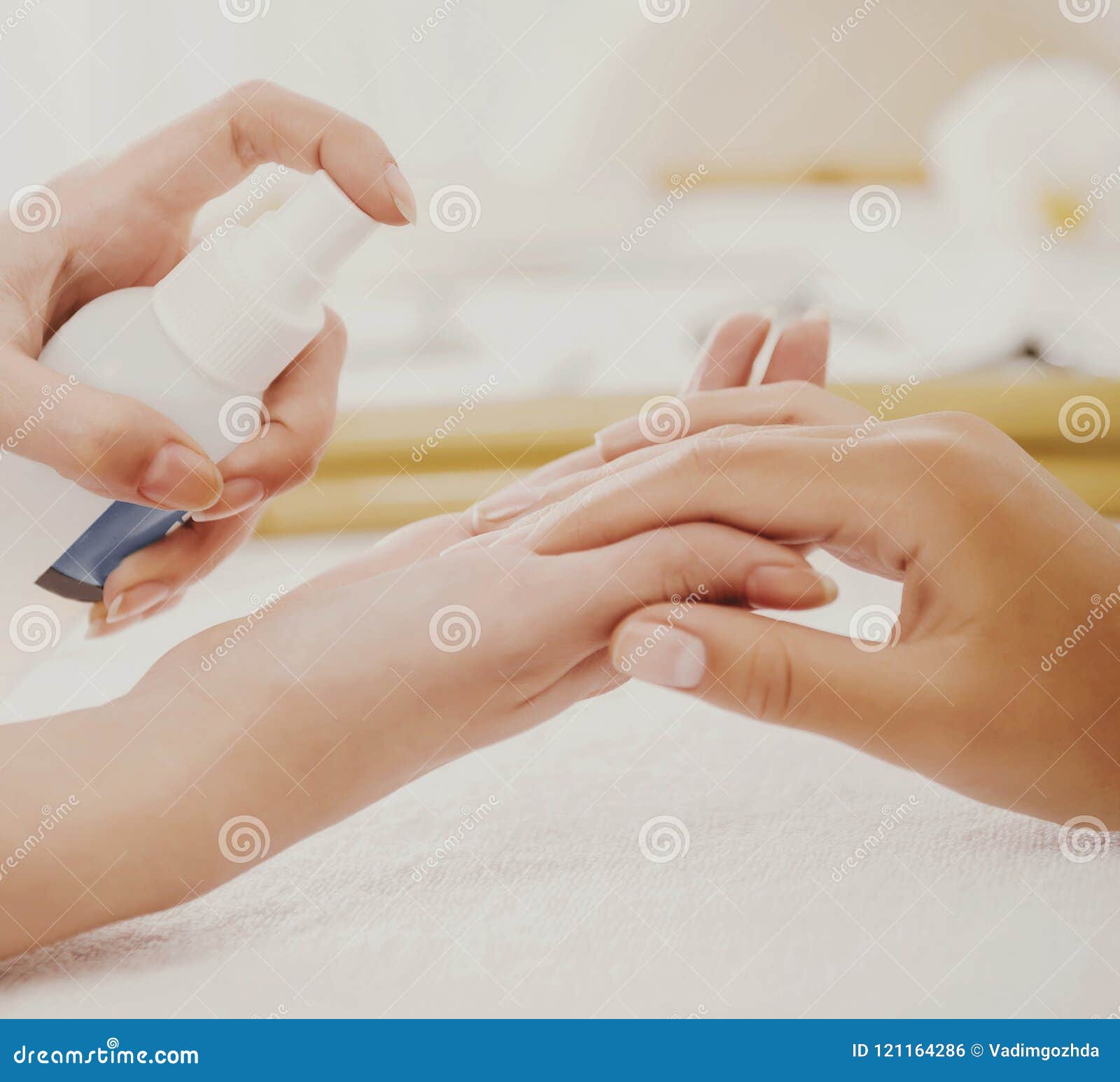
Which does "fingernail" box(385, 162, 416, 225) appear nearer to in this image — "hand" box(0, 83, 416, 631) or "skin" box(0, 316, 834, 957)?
"hand" box(0, 83, 416, 631)

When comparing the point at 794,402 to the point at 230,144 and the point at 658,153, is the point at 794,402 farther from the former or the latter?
the point at 658,153

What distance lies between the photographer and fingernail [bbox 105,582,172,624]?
0.44 meters

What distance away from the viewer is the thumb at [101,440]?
0.37 metres

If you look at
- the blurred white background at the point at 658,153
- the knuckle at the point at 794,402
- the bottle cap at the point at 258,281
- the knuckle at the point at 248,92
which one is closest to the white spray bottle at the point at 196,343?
the bottle cap at the point at 258,281

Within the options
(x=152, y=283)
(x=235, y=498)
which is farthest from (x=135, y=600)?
(x=152, y=283)

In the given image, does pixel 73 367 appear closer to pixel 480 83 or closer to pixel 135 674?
pixel 135 674

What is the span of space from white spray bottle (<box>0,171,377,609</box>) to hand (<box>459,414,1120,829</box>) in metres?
0.17

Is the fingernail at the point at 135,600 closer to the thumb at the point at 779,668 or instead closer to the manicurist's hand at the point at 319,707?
the manicurist's hand at the point at 319,707

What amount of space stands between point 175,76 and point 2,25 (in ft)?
0.58

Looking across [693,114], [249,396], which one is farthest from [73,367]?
[693,114]

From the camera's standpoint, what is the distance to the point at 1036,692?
41cm

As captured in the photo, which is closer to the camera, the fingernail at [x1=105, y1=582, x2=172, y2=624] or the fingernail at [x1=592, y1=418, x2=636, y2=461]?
the fingernail at [x1=105, y1=582, x2=172, y2=624]

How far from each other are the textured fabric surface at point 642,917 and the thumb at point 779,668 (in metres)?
0.06

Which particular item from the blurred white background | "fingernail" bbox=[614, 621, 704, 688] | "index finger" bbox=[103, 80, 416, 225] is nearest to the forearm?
"fingernail" bbox=[614, 621, 704, 688]
